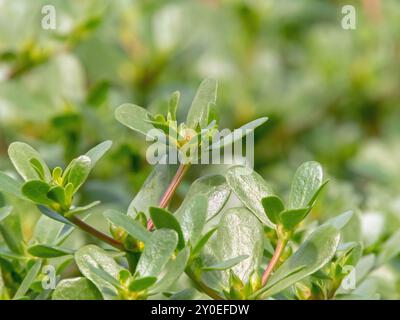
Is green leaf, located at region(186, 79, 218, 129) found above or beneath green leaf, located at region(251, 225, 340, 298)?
above

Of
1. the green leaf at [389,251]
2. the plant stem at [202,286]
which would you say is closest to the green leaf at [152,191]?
the plant stem at [202,286]

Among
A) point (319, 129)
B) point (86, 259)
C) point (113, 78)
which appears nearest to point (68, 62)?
point (113, 78)

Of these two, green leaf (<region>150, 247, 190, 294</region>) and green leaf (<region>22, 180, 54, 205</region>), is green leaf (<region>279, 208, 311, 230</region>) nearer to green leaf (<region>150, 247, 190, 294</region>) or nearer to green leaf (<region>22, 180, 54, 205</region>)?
green leaf (<region>150, 247, 190, 294</region>)

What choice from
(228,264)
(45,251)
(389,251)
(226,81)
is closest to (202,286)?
(228,264)

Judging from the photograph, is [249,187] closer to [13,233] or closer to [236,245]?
[236,245]

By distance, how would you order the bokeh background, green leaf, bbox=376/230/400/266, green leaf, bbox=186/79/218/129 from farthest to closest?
the bokeh background
green leaf, bbox=376/230/400/266
green leaf, bbox=186/79/218/129

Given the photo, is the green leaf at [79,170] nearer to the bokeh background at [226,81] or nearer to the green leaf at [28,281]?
the green leaf at [28,281]

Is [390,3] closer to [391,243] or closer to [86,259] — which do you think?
[391,243]

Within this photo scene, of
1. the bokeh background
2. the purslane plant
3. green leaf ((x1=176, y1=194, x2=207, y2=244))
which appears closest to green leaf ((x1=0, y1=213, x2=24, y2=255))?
the purslane plant
